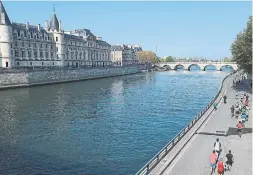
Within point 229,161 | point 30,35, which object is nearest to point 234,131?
point 229,161

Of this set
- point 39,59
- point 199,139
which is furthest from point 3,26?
point 199,139

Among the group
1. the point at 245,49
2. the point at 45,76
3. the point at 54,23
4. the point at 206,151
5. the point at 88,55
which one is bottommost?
the point at 206,151

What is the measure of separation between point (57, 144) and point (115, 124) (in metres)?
10.1

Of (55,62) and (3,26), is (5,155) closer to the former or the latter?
(3,26)

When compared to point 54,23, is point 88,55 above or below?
below

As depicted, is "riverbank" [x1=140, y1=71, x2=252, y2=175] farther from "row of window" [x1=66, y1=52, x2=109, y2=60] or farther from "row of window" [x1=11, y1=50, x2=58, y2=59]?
"row of window" [x1=66, y1=52, x2=109, y2=60]

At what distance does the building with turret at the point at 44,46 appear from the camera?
92188 mm

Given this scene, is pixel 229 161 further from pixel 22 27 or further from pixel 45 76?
pixel 22 27

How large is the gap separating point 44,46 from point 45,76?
26344mm

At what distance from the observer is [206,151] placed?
68.5ft

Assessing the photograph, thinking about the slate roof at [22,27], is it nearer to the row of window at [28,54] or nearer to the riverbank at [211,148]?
the row of window at [28,54]

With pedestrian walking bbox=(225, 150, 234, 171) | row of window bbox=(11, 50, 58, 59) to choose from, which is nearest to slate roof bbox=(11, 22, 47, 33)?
row of window bbox=(11, 50, 58, 59)

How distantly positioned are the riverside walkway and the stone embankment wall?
6175 cm

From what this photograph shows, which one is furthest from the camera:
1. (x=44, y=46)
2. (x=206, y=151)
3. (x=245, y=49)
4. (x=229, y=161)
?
(x=44, y=46)
